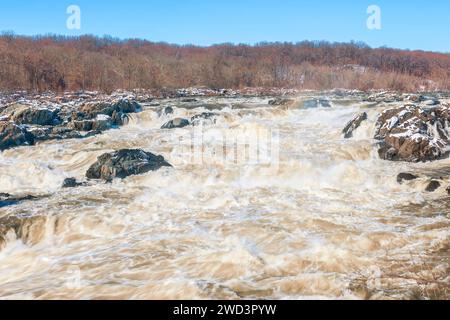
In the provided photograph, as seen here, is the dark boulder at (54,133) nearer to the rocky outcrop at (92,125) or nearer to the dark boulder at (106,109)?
the rocky outcrop at (92,125)

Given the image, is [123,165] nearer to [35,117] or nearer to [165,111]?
[35,117]

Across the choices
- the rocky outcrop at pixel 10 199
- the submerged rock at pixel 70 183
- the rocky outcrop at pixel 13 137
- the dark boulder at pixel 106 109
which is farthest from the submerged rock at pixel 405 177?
the dark boulder at pixel 106 109

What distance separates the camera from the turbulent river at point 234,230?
619 centimetres

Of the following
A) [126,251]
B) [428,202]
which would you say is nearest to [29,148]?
[126,251]

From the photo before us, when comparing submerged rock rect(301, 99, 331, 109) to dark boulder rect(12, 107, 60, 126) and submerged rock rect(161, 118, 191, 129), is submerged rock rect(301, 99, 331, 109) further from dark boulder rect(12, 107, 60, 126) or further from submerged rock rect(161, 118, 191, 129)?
dark boulder rect(12, 107, 60, 126)

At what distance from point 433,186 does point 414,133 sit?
4.23 m

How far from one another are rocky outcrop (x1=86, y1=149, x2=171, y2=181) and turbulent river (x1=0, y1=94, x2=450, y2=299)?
45cm

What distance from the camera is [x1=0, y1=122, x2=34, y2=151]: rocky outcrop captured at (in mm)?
17250

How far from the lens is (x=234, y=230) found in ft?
27.3

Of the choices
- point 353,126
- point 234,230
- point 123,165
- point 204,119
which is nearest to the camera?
point 234,230

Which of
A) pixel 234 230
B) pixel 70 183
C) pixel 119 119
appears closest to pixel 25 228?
pixel 70 183

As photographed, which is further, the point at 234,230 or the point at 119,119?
the point at 119,119

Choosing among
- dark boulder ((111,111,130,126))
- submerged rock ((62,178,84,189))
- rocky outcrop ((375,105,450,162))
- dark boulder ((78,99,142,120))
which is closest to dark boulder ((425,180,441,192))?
rocky outcrop ((375,105,450,162))
